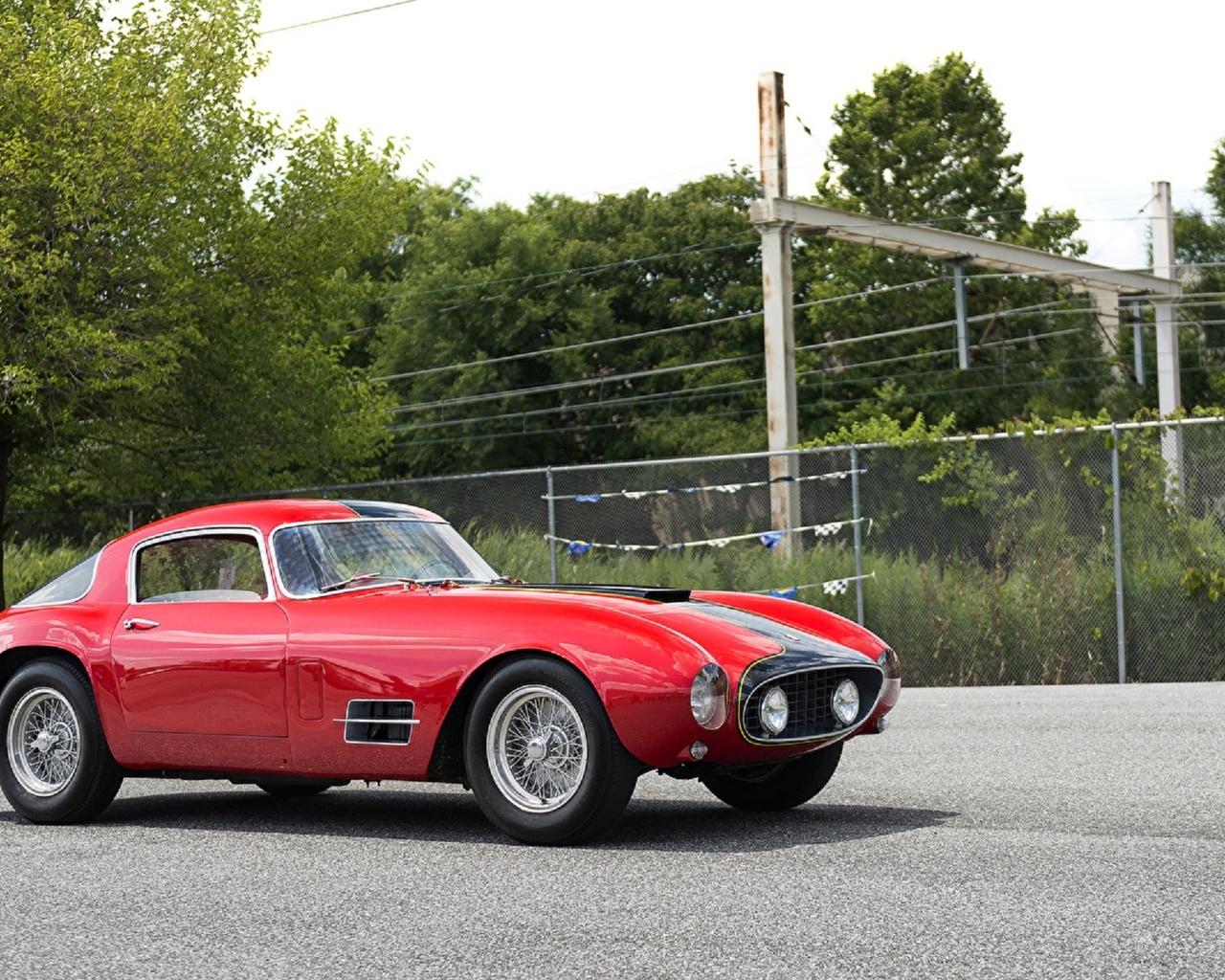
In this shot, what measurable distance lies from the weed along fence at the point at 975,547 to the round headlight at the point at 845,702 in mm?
9260

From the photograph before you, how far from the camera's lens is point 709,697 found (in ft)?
22.1

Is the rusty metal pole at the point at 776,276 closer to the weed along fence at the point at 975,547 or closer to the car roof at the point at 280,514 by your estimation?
the weed along fence at the point at 975,547

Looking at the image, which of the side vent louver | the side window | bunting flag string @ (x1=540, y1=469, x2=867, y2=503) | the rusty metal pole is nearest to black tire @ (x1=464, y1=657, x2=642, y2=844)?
the side vent louver

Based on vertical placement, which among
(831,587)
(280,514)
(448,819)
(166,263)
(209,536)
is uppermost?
(166,263)

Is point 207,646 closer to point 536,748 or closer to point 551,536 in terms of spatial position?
point 536,748

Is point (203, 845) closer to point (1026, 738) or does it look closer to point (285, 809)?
point (285, 809)

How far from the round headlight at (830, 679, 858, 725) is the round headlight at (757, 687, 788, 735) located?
0.38 m

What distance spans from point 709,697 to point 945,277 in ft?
160

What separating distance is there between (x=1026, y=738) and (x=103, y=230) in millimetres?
12548

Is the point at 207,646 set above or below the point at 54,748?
above

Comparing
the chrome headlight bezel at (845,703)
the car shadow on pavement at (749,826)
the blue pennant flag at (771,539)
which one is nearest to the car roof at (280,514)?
the car shadow on pavement at (749,826)

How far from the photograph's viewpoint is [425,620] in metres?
7.36

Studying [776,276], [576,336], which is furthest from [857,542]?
[576,336]

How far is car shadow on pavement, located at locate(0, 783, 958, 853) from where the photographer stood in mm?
7082
